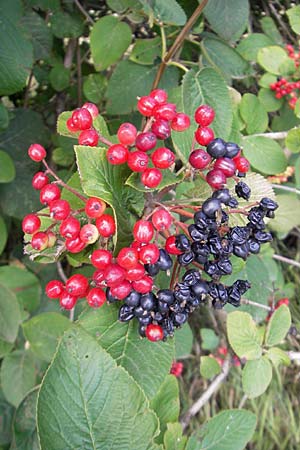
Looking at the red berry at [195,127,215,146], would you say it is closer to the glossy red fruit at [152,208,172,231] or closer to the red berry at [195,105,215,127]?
the red berry at [195,105,215,127]

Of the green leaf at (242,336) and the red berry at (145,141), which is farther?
the green leaf at (242,336)

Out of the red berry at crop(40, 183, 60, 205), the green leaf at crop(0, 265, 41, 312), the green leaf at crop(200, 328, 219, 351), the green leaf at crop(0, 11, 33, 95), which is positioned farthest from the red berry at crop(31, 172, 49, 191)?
the green leaf at crop(200, 328, 219, 351)

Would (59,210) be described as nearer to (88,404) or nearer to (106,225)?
(106,225)

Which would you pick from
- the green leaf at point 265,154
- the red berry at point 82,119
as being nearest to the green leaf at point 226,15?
the green leaf at point 265,154

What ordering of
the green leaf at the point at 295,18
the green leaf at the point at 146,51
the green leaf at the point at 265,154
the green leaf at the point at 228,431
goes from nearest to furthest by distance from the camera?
the green leaf at the point at 228,431, the green leaf at the point at 295,18, the green leaf at the point at 265,154, the green leaf at the point at 146,51

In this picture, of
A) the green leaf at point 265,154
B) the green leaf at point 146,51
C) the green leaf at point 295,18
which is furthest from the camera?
the green leaf at point 146,51

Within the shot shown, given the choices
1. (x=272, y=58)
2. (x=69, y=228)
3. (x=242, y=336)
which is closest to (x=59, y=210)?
(x=69, y=228)

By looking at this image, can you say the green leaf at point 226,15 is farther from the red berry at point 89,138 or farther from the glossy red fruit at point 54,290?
the glossy red fruit at point 54,290

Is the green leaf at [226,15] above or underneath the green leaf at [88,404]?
above

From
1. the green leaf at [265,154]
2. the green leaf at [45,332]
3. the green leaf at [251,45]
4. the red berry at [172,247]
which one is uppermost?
the green leaf at [251,45]
